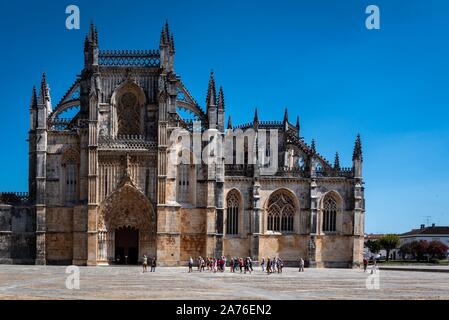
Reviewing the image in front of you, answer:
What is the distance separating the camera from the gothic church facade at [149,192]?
5612 centimetres

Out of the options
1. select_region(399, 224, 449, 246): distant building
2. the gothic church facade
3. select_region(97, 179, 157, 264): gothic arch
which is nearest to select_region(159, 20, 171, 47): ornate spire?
the gothic church facade

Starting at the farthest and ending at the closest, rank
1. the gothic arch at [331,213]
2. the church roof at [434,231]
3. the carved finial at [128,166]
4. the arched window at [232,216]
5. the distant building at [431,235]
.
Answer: the church roof at [434,231] → the distant building at [431,235] → the gothic arch at [331,213] → the arched window at [232,216] → the carved finial at [128,166]

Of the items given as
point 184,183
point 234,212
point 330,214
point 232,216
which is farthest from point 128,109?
point 330,214

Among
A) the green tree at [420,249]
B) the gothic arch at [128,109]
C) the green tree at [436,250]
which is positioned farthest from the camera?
the green tree at [436,250]

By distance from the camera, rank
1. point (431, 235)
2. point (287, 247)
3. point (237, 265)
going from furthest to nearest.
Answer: point (431, 235), point (287, 247), point (237, 265)

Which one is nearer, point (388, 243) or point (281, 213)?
point (281, 213)

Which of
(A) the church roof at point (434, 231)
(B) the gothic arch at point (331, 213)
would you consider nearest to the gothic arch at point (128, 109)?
(B) the gothic arch at point (331, 213)

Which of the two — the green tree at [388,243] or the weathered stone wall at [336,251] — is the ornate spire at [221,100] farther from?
the green tree at [388,243]

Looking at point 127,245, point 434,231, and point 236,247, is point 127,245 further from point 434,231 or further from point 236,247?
point 434,231

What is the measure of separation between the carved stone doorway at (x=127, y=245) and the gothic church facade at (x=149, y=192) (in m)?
0.10

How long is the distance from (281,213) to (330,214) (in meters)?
4.55

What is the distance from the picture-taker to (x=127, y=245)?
5775 cm

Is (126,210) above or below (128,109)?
below

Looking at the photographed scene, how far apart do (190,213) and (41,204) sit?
1299 cm
